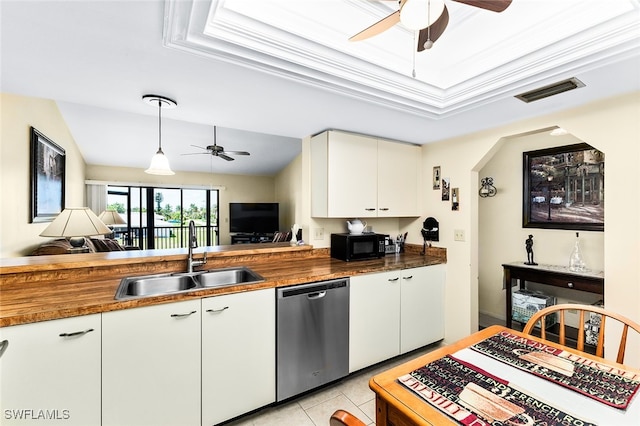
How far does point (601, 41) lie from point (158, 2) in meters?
1.96

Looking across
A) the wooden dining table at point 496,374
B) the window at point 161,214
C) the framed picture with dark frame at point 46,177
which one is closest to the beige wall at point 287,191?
the window at point 161,214

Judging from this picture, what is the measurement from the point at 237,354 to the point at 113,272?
103cm

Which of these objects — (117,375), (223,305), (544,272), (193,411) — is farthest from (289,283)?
(544,272)

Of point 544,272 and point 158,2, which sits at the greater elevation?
point 158,2

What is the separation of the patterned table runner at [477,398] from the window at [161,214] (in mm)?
6695

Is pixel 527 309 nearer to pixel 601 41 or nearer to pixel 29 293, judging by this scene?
pixel 601 41

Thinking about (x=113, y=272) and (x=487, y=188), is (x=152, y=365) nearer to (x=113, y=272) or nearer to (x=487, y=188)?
(x=113, y=272)

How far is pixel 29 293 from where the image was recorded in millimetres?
1519

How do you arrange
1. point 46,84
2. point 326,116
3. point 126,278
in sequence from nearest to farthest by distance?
point 46,84 → point 126,278 → point 326,116

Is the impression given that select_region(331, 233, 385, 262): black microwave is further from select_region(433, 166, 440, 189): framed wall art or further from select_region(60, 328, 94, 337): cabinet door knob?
select_region(60, 328, 94, 337): cabinet door knob

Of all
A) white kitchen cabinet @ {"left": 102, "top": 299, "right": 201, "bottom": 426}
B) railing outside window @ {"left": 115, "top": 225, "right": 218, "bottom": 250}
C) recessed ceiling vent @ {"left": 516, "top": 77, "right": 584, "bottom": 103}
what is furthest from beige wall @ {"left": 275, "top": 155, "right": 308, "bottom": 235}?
white kitchen cabinet @ {"left": 102, "top": 299, "right": 201, "bottom": 426}

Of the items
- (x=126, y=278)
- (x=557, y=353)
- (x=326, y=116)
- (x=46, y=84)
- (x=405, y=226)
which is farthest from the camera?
(x=405, y=226)

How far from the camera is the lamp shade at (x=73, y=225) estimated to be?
7.72 ft

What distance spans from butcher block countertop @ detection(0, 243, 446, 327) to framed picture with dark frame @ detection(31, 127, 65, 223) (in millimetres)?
1343
